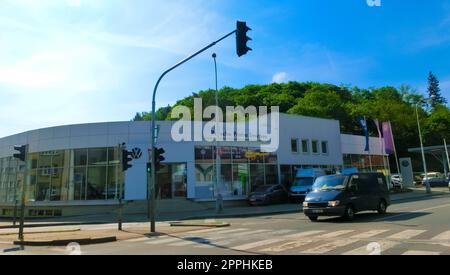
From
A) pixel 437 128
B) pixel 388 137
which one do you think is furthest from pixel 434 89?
pixel 388 137

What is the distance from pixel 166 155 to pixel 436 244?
23517 millimetres

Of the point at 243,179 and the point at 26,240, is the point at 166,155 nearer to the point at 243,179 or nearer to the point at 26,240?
the point at 243,179

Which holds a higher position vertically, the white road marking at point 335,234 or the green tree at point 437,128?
the green tree at point 437,128

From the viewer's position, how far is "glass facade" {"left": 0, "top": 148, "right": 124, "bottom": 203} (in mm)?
31656

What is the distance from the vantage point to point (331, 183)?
18312 mm

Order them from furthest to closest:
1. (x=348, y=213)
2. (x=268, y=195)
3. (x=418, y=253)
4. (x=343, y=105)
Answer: (x=343, y=105), (x=268, y=195), (x=348, y=213), (x=418, y=253)

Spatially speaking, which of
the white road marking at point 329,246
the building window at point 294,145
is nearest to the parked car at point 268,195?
the building window at point 294,145

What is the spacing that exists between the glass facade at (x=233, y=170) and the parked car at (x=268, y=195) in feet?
5.41

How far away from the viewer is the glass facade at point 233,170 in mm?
32281

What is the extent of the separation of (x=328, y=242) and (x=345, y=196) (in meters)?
6.59

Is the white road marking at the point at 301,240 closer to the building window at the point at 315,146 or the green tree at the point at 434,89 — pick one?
the building window at the point at 315,146

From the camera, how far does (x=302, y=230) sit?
14.6 m

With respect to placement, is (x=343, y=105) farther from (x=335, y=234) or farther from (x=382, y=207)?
(x=335, y=234)
